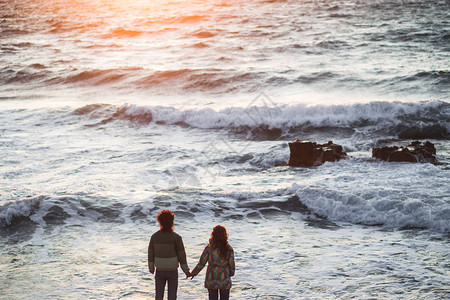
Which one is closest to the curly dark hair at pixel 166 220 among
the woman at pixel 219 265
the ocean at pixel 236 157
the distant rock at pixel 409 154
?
the woman at pixel 219 265

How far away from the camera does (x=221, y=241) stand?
5.19 m

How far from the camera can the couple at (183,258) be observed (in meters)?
5.22

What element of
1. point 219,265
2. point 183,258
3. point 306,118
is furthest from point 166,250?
point 306,118

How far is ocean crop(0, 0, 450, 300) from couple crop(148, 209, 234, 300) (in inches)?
47.5

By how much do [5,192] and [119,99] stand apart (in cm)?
1380

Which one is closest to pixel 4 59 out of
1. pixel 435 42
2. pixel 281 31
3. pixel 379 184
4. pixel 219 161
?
pixel 281 31

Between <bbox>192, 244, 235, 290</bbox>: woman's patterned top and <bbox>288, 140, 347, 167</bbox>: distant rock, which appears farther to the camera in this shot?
<bbox>288, 140, 347, 167</bbox>: distant rock

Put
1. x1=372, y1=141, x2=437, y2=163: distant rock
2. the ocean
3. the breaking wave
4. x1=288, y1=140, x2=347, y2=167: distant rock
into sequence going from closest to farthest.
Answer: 1. the ocean
2. x1=372, y1=141, x2=437, y2=163: distant rock
3. x1=288, y1=140, x2=347, y2=167: distant rock
4. the breaking wave

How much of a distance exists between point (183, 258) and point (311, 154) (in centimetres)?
819

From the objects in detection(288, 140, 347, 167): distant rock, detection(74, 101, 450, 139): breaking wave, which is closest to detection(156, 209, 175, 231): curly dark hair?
detection(288, 140, 347, 167): distant rock

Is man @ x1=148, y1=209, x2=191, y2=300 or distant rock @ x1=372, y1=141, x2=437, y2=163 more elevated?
man @ x1=148, y1=209, x2=191, y2=300

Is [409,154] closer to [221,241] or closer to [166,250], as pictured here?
[221,241]

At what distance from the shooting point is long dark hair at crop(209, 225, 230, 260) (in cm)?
517

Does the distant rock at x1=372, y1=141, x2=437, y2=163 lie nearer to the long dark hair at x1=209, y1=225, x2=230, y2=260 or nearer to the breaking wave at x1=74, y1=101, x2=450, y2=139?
the breaking wave at x1=74, y1=101, x2=450, y2=139
